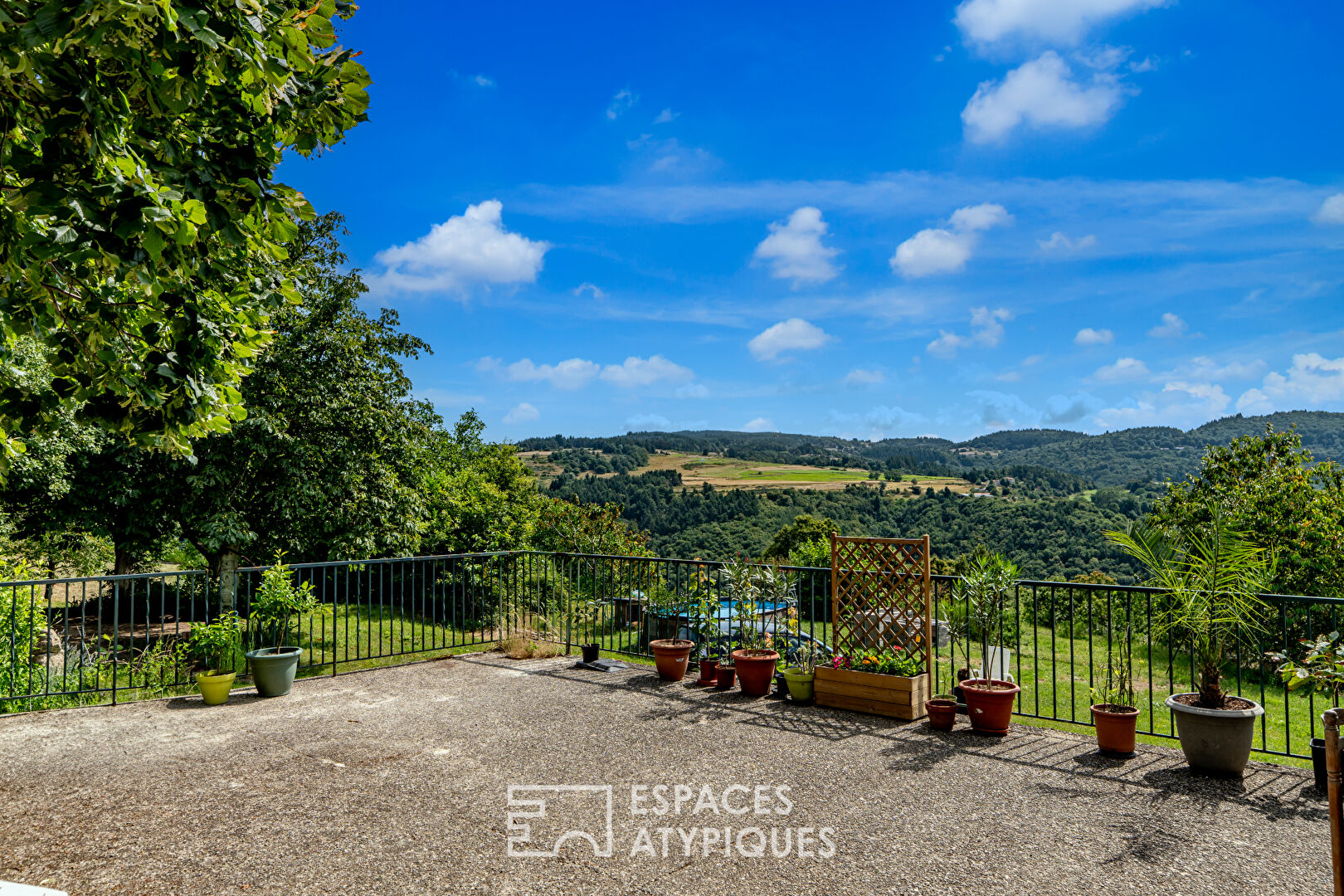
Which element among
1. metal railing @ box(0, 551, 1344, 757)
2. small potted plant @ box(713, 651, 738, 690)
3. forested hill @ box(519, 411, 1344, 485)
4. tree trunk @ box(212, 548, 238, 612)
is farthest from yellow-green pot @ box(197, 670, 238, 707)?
forested hill @ box(519, 411, 1344, 485)

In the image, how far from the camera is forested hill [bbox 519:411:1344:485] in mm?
36875

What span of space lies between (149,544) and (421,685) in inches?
326

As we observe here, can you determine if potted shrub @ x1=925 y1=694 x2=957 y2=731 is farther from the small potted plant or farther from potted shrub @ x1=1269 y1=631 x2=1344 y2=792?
potted shrub @ x1=1269 y1=631 x2=1344 y2=792

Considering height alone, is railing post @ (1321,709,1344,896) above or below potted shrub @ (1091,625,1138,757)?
above

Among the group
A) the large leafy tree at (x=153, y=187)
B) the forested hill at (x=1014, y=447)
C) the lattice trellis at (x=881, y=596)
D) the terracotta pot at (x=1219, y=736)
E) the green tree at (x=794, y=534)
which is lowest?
the green tree at (x=794, y=534)

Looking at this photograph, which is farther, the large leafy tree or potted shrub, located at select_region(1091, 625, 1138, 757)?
potted shrub, located at select_region(1091, 625, 1138, 757)

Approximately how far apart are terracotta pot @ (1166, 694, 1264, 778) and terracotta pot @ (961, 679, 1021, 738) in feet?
3.10

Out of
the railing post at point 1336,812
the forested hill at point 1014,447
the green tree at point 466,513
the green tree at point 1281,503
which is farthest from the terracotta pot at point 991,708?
the forested hill at point 1014,447

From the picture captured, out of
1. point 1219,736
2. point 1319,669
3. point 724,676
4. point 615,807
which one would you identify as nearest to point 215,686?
point 615,807

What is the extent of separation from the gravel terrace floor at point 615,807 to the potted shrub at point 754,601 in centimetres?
47

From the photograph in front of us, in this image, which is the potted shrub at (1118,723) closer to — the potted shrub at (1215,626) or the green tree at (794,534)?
the potted shrub at (1215,626)

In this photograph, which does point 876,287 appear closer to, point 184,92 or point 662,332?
point 662,332

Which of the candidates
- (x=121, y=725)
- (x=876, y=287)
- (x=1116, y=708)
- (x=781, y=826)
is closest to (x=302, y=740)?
(x=121, y=725)

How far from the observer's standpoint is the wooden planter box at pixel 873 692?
5.07 m
